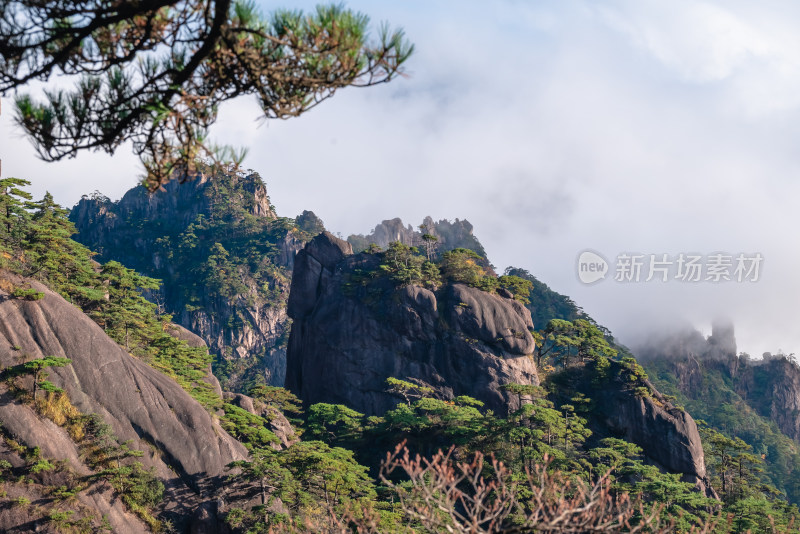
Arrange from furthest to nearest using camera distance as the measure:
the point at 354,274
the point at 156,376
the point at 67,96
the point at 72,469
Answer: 1. the point at 354,274
2. the point at 156,376
3. the point at 72,469
4. the point at 67,96

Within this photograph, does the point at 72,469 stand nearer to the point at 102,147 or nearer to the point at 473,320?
the point at 102,147

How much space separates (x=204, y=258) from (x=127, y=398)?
6698cm

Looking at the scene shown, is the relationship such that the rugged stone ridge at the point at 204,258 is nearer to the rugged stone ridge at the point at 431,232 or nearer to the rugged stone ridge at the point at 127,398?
the rugged stone ridge at the point at 431,232

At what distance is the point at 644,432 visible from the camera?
38.3m

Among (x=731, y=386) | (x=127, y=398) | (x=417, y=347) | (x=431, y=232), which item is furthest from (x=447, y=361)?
(x=431, y=232)

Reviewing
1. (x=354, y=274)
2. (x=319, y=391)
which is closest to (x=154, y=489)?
(x=319, y=391)

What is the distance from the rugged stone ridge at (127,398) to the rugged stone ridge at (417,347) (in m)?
17.8

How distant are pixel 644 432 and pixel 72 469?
1261 inches

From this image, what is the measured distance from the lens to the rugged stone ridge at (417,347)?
135 feet

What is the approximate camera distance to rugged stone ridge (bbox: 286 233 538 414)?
1618 inches

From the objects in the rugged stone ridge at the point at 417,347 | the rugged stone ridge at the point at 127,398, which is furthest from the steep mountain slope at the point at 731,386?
the rugged stone ridge at the point at 127,398

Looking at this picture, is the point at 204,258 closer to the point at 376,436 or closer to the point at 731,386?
the point at 376,436

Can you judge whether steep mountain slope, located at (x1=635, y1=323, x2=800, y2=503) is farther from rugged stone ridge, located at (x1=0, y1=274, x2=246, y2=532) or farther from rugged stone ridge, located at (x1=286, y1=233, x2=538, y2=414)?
rugged stone ridge, located at (x1=0, y1=274, x2=246, y2=532)

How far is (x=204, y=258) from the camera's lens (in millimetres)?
88062
